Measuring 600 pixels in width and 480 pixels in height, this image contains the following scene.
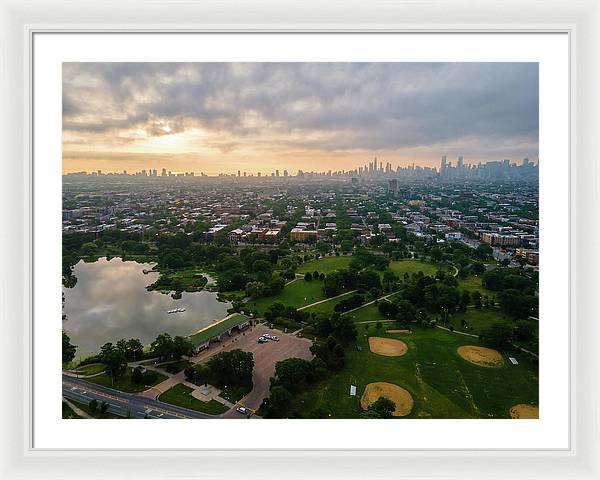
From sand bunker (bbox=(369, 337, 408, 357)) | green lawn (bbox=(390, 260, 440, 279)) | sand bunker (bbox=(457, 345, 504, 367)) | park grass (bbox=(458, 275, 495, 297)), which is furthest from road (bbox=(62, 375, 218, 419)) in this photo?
park grass (bbox=(458, 275, 495, 297))

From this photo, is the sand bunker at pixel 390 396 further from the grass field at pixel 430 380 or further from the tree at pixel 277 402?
the tree at pixel 277 402

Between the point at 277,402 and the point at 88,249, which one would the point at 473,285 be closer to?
the point at 277,402

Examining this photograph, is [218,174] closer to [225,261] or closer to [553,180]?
[225,261]

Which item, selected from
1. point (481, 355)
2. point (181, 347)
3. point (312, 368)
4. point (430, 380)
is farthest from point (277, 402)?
point (481, 355)

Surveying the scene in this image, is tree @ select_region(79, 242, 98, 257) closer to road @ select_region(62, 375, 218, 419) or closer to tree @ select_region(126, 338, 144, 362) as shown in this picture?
tree @ select_region(126, 338, 144, 362)

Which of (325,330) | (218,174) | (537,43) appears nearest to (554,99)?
(537,43)

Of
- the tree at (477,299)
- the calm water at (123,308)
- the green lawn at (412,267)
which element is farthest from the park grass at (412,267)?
the calm water at (123,308)
